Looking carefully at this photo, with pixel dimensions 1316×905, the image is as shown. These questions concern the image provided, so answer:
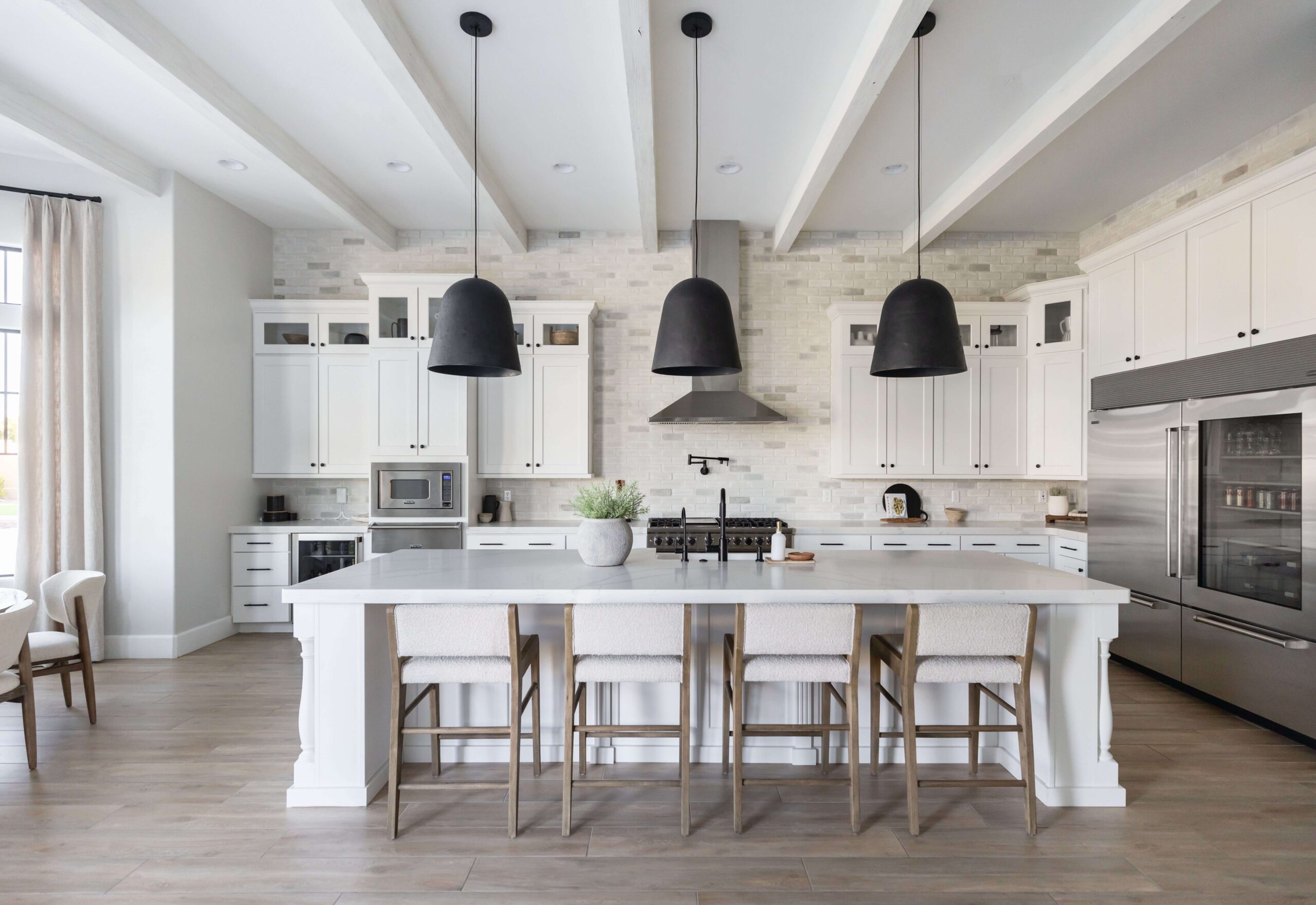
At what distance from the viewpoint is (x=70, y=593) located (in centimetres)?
345

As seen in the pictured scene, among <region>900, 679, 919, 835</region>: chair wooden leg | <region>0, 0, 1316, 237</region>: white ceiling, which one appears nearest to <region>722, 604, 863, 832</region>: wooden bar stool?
<region>900, 679, 919, 835</region>: chair wooden leg

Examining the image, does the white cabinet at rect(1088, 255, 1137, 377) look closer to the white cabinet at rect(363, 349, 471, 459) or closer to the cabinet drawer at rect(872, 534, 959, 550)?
the cabinet drawer at rect(872, 534, 959, 550)

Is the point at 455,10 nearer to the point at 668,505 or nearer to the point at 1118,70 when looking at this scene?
the point at 1118,70

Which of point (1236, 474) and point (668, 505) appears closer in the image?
point (1236, 474)

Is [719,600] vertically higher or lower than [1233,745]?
higher

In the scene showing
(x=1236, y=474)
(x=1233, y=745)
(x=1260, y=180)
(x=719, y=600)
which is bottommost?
(x=1233, y=745)

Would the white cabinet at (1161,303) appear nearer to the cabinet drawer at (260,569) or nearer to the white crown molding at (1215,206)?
the white crown molding at (1215,206)

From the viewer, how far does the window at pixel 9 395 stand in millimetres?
4297

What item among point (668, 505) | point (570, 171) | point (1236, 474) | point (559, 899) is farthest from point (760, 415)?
point (559, 899)

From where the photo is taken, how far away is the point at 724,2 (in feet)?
9.07

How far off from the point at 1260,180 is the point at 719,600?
335cm

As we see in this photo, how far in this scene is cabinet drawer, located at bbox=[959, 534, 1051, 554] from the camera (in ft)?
16.4

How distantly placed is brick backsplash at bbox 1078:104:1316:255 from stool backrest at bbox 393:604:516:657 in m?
4.17

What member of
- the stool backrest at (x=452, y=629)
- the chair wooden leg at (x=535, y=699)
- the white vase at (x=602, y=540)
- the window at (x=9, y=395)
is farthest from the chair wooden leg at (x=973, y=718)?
the window at (x=9, y=395)
